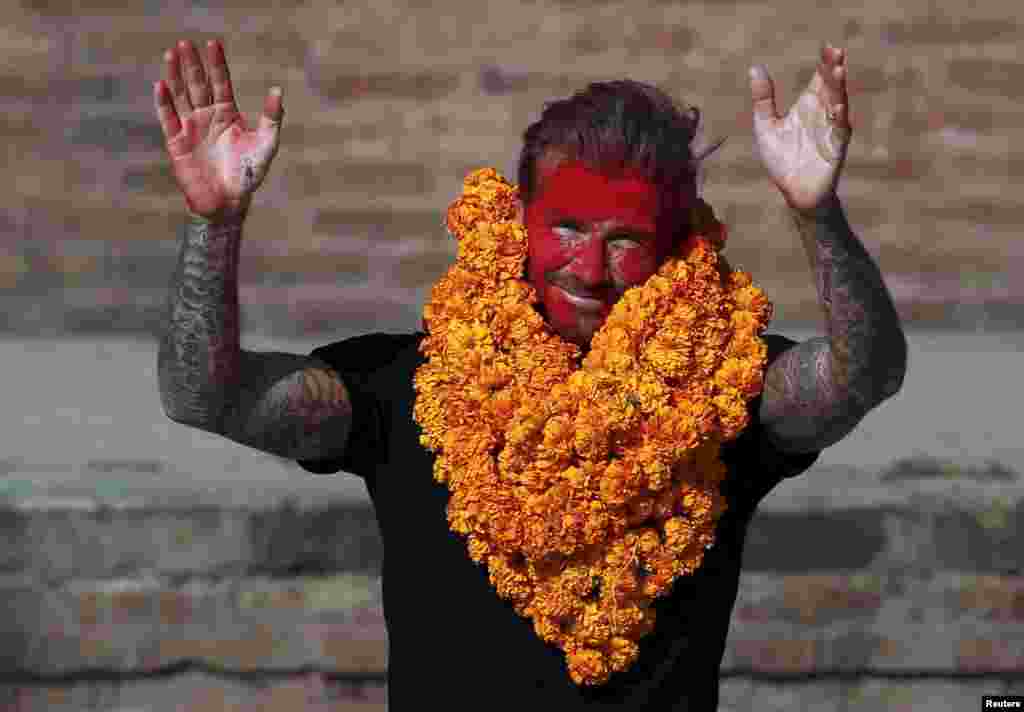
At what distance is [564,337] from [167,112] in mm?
711

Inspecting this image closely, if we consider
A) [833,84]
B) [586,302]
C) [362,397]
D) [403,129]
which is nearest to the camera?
[833,84]

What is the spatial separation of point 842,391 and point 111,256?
3.97 m

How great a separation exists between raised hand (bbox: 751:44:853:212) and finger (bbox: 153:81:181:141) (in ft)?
2.80

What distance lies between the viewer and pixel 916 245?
6.45 meters

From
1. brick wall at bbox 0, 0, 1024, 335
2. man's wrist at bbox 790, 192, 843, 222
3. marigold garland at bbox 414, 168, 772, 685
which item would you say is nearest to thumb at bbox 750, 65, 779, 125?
man's wrist at bbox 790, 192, 843, 222

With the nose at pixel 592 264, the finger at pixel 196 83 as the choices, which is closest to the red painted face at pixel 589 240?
the nose at pixel 592 264

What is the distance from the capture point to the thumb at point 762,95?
2.75 m

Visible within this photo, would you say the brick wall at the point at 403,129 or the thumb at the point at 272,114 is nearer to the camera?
the thumb at the point at 272,114

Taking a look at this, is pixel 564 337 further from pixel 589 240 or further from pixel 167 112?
pixel 167 112

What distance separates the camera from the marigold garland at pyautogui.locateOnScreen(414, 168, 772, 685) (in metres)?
2.85

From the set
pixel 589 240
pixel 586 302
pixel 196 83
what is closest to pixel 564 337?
pixel 586 302

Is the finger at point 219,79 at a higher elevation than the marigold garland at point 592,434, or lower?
higher

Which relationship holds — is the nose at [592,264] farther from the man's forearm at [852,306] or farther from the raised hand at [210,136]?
the raised hand at [210,136]

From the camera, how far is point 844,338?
279 centimetres
